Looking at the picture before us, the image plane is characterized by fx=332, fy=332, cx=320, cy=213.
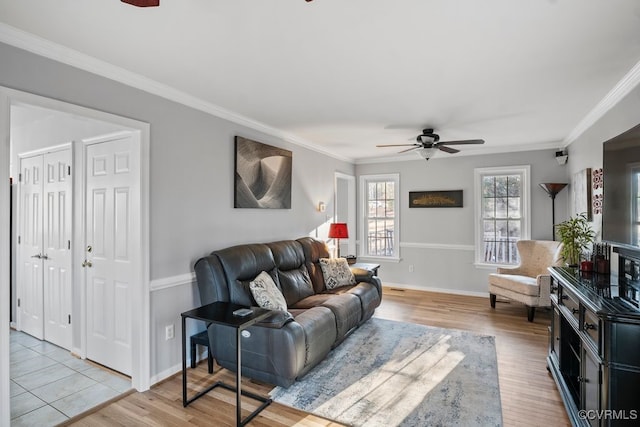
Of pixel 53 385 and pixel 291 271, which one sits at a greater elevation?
pixel 291 271

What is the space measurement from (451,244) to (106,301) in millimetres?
5090

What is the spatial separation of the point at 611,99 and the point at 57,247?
18.2 feet

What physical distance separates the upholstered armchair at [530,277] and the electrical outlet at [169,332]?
13.7 ft

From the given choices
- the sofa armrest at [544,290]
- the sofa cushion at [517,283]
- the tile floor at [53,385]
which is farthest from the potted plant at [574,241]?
the tile floor at [53,385]

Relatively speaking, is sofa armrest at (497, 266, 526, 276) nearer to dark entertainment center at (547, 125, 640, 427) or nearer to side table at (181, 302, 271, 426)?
dark entertainment center at (547, 125, 640, 427)

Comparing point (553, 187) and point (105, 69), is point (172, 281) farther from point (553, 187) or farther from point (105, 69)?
point (553, 187)

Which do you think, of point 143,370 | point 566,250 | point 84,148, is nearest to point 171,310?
point 143,370

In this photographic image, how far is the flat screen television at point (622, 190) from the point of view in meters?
2.09

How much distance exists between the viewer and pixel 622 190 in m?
2.27

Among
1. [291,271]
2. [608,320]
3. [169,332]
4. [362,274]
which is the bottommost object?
[169,332]

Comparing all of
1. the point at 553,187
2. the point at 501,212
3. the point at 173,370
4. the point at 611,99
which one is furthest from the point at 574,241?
the point at 173,370

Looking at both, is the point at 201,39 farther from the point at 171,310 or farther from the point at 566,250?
the point at 566,250

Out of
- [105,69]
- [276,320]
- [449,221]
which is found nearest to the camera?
[105,69]

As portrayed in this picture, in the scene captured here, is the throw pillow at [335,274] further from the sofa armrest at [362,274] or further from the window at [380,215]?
the window at [380,215]
